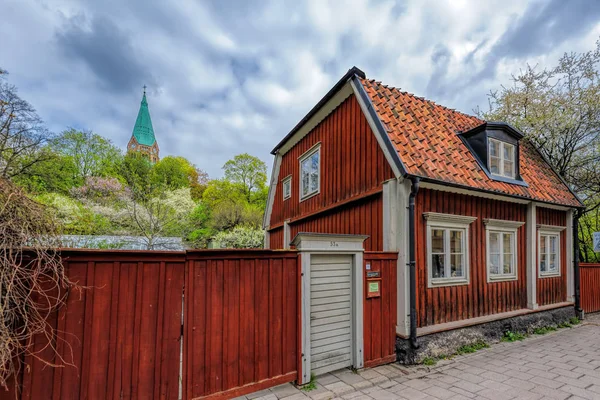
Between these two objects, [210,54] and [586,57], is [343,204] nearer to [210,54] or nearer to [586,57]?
[210,54]

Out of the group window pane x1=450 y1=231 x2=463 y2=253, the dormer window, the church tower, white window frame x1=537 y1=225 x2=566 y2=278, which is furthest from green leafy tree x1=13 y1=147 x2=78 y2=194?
the church tower

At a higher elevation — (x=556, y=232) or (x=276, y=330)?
(x=556, y=232)

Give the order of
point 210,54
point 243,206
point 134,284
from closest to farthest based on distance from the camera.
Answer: point 134,284
point 210,54
point 243,206

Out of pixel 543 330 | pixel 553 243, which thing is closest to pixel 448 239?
pixel 543 330

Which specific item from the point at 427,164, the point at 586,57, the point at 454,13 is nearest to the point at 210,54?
the point at 454,13

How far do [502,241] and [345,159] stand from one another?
443cm

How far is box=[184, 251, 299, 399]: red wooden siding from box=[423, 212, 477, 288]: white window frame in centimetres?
294

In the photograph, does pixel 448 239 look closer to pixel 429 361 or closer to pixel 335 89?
pixel 429 361

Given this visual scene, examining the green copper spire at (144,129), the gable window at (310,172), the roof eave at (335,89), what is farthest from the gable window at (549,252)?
the green copper spire at (144,129)

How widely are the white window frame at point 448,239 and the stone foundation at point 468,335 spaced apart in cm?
96

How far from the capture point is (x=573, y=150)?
9.55m

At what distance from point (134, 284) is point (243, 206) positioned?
71.8 ft

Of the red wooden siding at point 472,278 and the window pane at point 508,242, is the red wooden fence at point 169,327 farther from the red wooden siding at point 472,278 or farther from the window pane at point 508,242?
the window pane at point 508,242

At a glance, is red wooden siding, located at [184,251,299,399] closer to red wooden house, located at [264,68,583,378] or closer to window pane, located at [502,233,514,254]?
red wooden house, located at [264,68,583,378]
